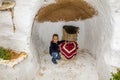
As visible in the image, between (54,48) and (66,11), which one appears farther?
(54,48)

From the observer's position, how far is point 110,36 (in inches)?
265

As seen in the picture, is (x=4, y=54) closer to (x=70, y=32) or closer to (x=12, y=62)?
(x=12, y=62)

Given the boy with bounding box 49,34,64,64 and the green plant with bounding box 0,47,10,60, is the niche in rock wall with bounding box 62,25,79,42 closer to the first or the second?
the boy with bounding box 49,34,64,64

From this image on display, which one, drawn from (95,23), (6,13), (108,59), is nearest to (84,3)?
(95,23)

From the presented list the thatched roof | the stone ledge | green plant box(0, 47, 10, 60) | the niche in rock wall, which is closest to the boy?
the niche in rock wall

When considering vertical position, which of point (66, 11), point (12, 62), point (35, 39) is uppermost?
point (66, 11)

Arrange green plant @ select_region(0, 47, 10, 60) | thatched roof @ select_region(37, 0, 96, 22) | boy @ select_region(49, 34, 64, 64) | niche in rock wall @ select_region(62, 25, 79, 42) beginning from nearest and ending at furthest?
green plant @ select_region(0, 47, 10, 60), thatched roof @ select_region(37, 0, 96, 22), boy @ select_region(49, 34, 64, 64), niche in rock wall @ select_region(62, 25, 79, 42)

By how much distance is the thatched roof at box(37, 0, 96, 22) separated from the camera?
722 centimetres

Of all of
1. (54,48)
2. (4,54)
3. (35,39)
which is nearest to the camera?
(4,54)

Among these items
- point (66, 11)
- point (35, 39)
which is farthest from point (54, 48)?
point (66, 11)

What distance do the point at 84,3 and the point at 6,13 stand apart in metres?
2.04

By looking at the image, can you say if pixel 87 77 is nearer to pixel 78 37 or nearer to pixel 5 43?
pixel 78 37

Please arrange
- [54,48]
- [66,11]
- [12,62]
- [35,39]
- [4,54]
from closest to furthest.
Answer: [12,62] < [4,54] < [66,11] < [54,48] < [35,39]

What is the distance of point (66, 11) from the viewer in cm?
800
